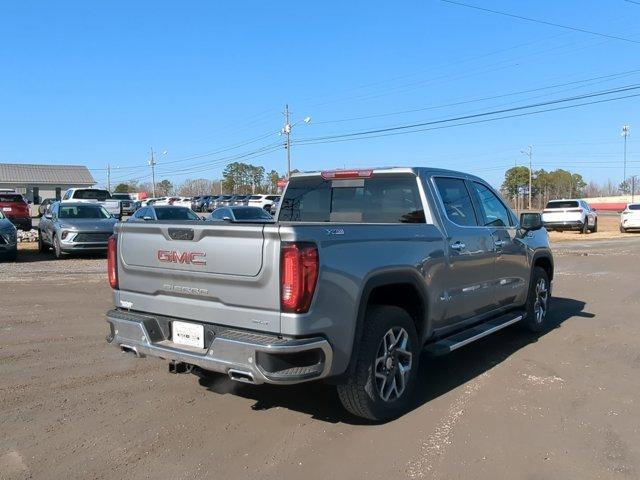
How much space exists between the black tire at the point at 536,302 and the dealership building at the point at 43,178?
73.2 metres

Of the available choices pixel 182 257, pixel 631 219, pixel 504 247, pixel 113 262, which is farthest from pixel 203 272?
pixel 631 219

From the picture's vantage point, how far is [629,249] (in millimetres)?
20188

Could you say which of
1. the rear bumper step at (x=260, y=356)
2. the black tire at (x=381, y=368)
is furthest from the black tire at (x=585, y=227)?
the rear bumper step at (x=260, y=356)

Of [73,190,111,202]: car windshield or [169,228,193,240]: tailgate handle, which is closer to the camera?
[169,228,193,240]: tailgate handle

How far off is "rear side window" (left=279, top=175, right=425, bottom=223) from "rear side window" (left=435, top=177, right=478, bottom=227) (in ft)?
1.09

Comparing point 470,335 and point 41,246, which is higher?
point 41,246

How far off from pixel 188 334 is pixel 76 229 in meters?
12.1

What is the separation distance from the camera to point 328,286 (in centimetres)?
380

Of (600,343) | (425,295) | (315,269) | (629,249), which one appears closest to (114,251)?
(315,269)

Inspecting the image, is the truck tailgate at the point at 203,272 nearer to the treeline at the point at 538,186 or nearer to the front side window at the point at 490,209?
the front side window at the point at 490,209

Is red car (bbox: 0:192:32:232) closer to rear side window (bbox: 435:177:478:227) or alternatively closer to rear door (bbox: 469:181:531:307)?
rear door (bbox: 469:181:531:307)

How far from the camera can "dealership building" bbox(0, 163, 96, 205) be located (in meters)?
73.9

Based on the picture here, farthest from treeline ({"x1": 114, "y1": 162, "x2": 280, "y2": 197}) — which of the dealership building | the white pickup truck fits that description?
the white pickup truck

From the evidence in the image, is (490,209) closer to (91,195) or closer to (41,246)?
(41,246)
